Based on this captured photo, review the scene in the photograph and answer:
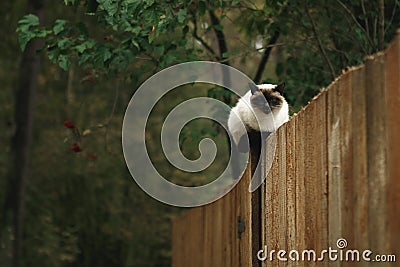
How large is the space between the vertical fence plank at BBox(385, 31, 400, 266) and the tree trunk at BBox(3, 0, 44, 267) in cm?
1146

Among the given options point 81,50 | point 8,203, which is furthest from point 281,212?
point 8,203

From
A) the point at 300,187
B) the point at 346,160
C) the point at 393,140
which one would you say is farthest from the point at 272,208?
the point at 393,140

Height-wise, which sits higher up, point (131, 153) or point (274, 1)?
point (131, 153)

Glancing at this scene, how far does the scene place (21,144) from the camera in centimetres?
1338

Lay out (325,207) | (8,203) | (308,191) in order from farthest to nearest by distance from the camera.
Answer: (8,203) < (308,191) < (325,207)

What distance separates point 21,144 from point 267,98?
9241 mm

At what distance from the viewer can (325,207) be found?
2.62 m

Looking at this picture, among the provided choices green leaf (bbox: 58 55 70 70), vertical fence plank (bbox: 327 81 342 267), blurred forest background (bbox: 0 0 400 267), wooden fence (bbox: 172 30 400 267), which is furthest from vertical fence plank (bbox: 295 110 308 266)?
blurred forest background (bbox: 0 0 400 267)

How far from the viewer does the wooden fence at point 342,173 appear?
6.31 ft

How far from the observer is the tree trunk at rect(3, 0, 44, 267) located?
519 inches

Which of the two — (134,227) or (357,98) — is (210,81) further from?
(134,227)

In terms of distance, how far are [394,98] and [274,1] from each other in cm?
431

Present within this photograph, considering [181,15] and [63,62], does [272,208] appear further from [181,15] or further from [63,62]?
[63,62]

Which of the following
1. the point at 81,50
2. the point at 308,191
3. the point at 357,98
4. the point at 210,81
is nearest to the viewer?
the point at 357,98
